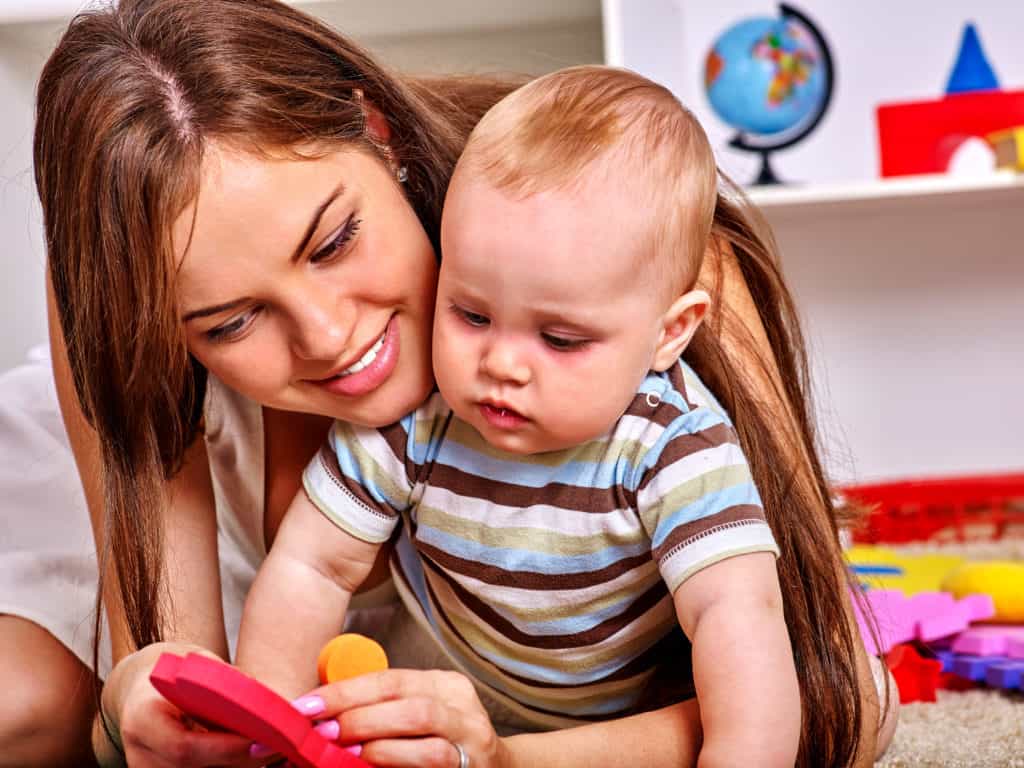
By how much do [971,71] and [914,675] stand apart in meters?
1.23

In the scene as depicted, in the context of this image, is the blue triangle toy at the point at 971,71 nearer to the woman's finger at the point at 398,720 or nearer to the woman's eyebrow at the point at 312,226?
the woman's eyebrow at the point at 312,226

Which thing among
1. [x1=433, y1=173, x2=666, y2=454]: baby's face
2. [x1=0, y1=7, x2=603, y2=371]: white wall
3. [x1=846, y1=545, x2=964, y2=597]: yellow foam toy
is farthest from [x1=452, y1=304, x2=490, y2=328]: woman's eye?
[x1=0, y1=7, x2=603, y2=371]: white wall

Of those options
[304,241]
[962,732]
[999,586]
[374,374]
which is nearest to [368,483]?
[374,374]

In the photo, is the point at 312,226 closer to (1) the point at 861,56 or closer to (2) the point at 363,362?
(2) the point at 363,362

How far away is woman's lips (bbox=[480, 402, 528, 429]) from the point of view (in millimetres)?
798

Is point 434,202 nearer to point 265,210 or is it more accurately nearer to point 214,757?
point 265,210

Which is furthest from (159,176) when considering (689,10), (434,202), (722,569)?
(689,10)

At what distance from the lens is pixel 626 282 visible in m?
0.77

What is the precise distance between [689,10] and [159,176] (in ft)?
5.82

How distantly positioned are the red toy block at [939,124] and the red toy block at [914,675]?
3.34ft

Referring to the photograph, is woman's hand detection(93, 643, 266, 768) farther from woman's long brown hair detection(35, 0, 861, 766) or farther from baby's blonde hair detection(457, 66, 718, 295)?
baby's blonde hair detection(457, 66, 718, 295)

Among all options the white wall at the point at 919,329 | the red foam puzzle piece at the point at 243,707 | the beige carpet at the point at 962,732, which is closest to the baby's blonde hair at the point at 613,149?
the red foam puzzle piece at the point at 243,707

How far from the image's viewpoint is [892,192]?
76.4 inches

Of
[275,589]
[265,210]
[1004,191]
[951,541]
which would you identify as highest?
[265,210]
